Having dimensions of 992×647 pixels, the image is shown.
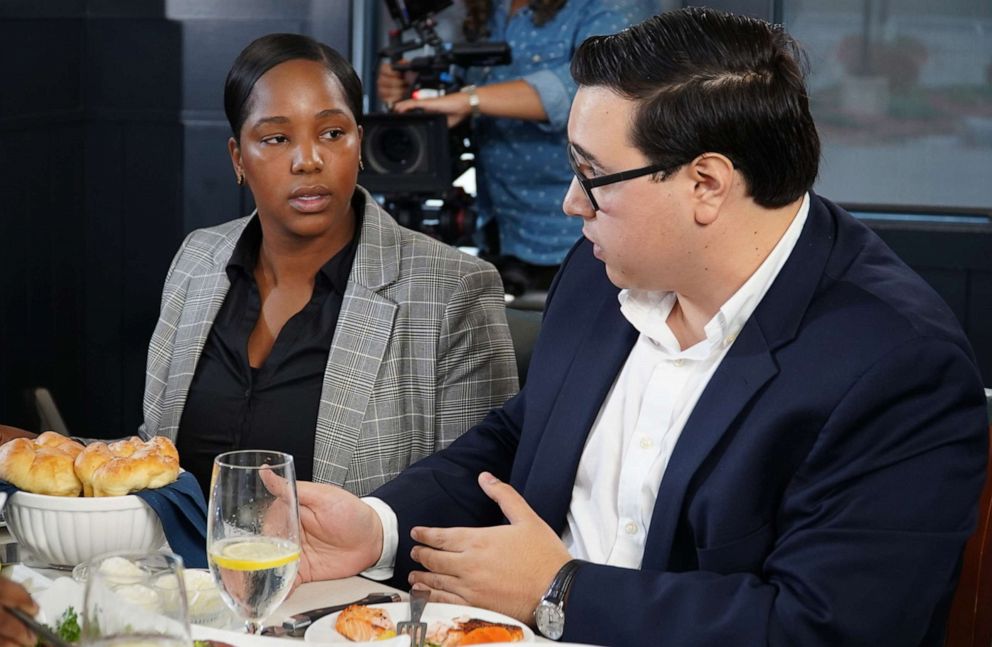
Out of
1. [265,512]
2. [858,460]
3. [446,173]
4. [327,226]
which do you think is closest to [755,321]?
[858,460]

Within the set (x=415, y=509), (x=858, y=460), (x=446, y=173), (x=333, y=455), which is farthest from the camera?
(x=446, y=173)

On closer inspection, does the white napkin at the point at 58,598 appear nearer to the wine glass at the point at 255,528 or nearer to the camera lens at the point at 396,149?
the wine glass at the point at 255,528

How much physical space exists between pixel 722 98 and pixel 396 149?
2.24 metres

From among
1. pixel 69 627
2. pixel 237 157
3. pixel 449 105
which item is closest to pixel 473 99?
pixel 449 105

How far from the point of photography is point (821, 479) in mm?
1332

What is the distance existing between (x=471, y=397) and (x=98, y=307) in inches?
113

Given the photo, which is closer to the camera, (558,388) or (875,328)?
(875,328)

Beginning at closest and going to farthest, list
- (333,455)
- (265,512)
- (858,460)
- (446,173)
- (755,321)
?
1. (265,512)
2. (858,460)
3. (755,321)
4. (333,455)
5. (446,173)

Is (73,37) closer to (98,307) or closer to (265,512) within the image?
(98,307)

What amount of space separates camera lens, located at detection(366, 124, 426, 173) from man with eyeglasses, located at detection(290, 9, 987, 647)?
1957 mm

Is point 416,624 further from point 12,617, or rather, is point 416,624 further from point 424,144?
point 424,144

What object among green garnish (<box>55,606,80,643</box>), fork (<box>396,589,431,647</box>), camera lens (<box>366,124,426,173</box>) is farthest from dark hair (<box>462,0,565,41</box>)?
green garnish (<box>55,606,80,643</box>)

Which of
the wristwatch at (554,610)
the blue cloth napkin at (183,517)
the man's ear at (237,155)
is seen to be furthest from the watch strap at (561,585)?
the man's ear at (237,155)

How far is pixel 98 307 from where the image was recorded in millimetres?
4648
